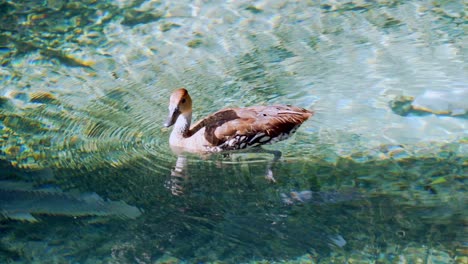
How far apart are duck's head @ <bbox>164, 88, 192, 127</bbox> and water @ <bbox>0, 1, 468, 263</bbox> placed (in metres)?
0.32

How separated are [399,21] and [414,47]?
882mm

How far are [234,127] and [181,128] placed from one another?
712 millimetres

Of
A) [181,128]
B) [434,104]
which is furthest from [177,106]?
[434,104]

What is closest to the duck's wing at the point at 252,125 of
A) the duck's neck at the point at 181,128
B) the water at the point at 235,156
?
the water at the point at 235,156

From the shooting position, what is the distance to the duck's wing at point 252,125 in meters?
7.48

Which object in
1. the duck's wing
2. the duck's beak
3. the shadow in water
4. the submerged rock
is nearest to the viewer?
the shadow in water

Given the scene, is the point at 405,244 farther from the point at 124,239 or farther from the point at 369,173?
the point at 124,239

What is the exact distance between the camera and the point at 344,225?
6.12 metres

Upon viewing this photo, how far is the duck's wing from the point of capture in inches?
295

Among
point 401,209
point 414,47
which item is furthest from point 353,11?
point 401,209

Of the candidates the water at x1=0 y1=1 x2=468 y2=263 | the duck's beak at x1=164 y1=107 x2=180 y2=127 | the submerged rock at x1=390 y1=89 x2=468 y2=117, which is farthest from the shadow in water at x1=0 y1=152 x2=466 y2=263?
the submerged rock at x1=390 y1=89 x2=468 y2=117

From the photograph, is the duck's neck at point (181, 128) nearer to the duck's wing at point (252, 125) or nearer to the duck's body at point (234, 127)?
the duck's body at point (234, 127)

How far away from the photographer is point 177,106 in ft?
25.4

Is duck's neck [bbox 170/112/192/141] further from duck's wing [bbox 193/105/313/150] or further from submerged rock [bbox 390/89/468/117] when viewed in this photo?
submerged rock [bbox 390/89/468/117]
